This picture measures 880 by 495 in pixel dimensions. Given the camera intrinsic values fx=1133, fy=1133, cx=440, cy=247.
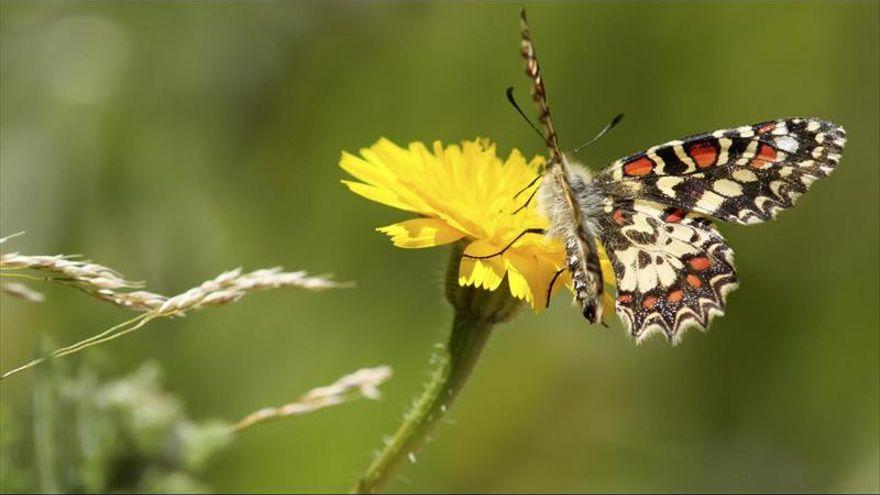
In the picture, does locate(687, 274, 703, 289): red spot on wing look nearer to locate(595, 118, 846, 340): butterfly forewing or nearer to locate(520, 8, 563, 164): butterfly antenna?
locate(595, 118, 846, 340): butterfly forewing

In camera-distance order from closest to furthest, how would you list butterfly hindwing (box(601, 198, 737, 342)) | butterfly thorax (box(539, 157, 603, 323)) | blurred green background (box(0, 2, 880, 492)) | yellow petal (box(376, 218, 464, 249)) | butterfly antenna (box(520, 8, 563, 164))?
butterfly antenna (box(520, 8, 563, 164)) < butterfly thorax (box(539, 157, 603, 323)) < yellow petal (box(376, 218, 464, 249)) < butterfly hindwing (box(601, 198, 737, 342)) < blurred green background (box(0, 2, 880, 492))

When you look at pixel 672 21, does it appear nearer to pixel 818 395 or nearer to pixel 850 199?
pixel 850 199

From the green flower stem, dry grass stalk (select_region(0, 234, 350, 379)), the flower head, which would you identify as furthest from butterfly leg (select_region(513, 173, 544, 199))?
dry grass stalk (select_region(0, 234, 350, 379))

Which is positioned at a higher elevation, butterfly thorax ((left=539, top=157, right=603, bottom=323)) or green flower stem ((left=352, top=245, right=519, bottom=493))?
butterfly thorax ((left=539, top=157, right=603, bottom=323))

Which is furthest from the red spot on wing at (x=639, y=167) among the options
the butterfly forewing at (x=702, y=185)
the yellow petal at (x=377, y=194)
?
the yellow petal at (x=377, y=194)

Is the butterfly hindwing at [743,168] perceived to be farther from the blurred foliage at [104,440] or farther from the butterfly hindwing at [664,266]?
the blurred foliage at [104,440]

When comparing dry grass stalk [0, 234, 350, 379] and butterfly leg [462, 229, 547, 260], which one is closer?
dry grass stalk [0, 234, 350, 379]

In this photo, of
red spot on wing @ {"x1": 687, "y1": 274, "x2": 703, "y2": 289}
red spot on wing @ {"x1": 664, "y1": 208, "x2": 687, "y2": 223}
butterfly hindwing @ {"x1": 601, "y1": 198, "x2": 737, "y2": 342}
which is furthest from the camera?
red spot on wing @ {"x1": 664, "y1": 208, "x2": 687, "y2": 223}

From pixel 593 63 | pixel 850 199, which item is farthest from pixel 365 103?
pixel 850 199

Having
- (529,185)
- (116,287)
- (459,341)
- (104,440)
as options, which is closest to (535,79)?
(529,185)
